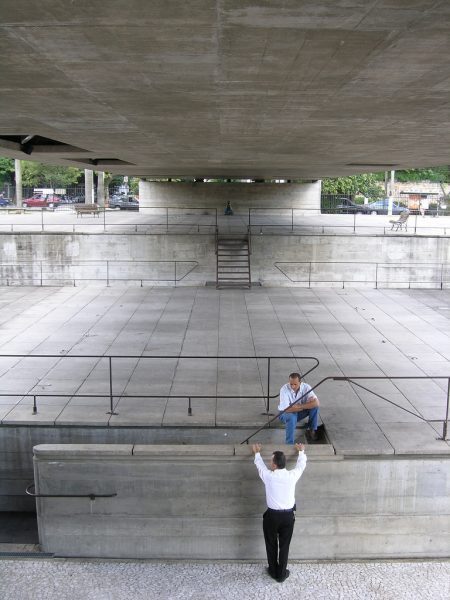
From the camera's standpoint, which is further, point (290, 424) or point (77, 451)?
point (290, 424)

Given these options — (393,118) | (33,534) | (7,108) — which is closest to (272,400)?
(33,534)

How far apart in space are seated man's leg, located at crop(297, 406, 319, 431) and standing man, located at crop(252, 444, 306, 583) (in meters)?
1.24

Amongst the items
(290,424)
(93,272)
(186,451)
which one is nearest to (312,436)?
(290,424)

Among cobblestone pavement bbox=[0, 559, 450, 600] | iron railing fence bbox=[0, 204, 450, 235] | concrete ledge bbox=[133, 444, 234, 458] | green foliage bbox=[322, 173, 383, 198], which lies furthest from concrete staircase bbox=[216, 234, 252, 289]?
green foliage bbox=[322, 173, 383, 198]

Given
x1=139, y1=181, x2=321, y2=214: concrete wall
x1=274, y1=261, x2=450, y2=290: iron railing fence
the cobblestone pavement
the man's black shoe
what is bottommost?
the cobblestone pavement

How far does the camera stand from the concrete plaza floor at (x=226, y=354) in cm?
937

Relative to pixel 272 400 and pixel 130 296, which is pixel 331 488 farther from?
pixel 130 296

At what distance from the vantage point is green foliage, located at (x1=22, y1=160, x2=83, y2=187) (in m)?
56.0

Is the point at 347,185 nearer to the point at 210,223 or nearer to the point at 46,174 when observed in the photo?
the point at 46,174

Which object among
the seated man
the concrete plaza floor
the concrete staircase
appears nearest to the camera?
the seated man

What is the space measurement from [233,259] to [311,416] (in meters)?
14.1

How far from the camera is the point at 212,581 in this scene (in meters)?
7.54

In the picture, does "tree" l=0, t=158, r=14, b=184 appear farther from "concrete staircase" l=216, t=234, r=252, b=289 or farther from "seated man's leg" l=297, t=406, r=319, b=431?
"seated man's leg" l=297, t=406, r=319, b=431

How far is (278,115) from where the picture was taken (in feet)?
36.2
